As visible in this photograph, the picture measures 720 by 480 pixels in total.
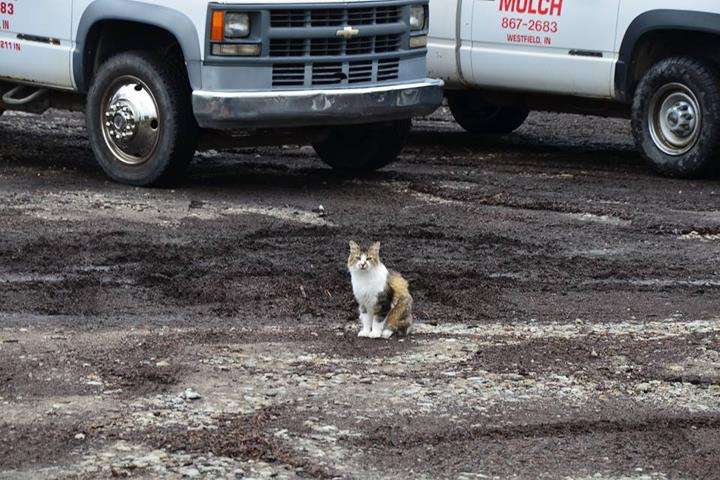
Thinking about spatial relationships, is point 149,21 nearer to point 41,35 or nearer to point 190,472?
point 41,35

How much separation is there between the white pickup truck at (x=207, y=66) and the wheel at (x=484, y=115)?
3.10 meters

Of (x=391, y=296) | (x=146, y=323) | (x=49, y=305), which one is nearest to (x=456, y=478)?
(x=391, y=296)

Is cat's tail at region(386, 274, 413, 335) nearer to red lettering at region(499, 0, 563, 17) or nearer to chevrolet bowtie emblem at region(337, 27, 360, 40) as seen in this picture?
chevrolet bowtie emblem at region(337, 27, 360, 40)

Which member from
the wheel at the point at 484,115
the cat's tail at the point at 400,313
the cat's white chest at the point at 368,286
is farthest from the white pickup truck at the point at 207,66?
the cat's tail at the point at 400,313

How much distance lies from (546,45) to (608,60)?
541mm

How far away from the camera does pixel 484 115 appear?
1595 centimetres

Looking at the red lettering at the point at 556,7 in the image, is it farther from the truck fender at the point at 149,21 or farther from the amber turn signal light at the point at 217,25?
the truck fender at the point at 149,21

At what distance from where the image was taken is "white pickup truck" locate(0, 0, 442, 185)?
11.5 metres

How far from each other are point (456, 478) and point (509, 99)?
9.09 meters

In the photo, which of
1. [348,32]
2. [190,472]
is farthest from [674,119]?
[190,472]

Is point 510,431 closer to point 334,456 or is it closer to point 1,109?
point 334,456

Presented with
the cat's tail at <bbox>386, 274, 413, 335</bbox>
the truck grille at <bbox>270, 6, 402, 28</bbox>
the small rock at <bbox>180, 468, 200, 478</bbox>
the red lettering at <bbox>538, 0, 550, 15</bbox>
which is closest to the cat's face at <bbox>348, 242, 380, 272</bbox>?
the cat's tail at <bbox>386, 274, 413, 335</bbox>

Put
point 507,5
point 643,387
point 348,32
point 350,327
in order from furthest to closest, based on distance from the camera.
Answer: point 507,5 → point 348,32 → point 350,327 → point 643,387

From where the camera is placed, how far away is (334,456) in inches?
240
